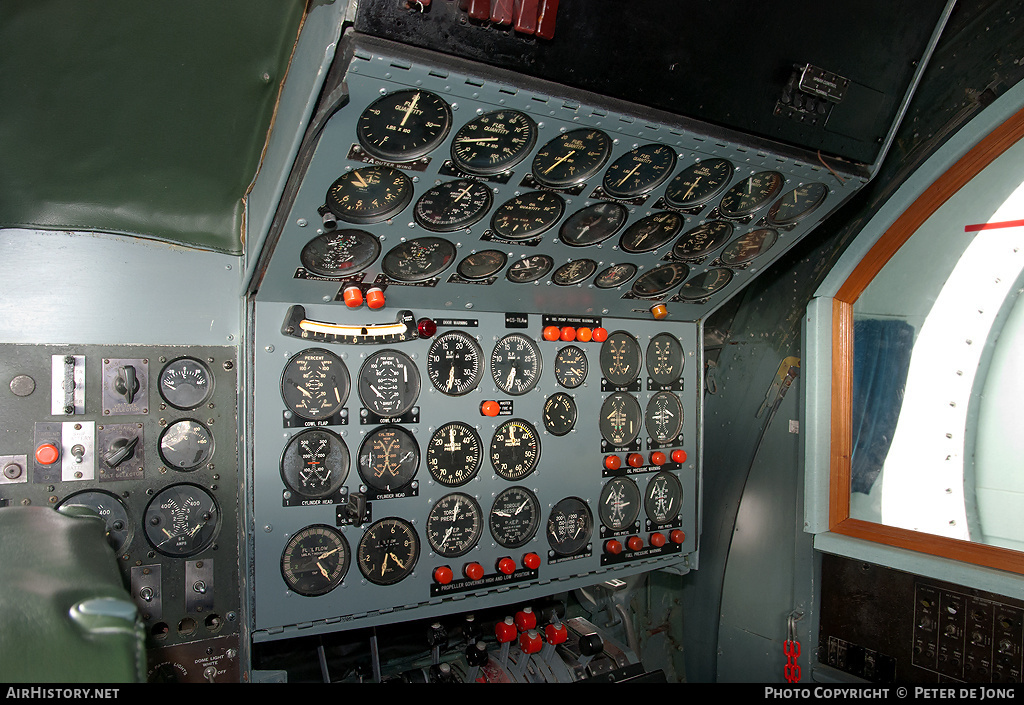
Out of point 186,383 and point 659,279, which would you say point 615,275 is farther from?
point 186,383

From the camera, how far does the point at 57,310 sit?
2.29 meters

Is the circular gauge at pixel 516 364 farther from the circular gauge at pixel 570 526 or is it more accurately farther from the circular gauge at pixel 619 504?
the circular gauge at pixel 619 504

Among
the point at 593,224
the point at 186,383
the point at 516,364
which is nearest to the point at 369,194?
the point at 593,224

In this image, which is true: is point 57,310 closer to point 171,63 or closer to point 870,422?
point 171,63

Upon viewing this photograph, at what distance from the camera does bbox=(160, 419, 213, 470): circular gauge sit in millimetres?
2445

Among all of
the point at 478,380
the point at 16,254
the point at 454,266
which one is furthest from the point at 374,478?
the point at 16,254

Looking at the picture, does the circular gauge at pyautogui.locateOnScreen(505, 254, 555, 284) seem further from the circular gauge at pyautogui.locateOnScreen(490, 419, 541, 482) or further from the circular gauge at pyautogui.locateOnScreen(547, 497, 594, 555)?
the circular gauge at pyautogui.locateOnScreen(547, 497, 594, 555)

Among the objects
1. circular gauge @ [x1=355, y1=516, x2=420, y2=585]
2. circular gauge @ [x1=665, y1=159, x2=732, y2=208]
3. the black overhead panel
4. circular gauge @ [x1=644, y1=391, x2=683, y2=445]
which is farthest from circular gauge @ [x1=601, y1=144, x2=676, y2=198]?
circular gauge @ [x1=355, y1=516, x2=420, y2=585]

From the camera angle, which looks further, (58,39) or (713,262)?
(713,262)

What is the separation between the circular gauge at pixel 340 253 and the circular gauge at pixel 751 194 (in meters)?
1.53

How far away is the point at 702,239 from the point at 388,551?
6.94 ft

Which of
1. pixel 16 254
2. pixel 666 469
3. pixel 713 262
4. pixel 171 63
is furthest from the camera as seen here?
pixel 666 469

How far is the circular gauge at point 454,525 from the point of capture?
113 inches

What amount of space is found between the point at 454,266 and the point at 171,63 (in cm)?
126
